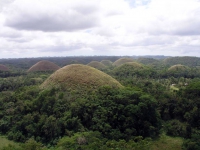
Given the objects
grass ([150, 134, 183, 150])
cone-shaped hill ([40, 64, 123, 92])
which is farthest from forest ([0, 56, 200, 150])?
cone-shaped hill ([40, 64, 123, 92])

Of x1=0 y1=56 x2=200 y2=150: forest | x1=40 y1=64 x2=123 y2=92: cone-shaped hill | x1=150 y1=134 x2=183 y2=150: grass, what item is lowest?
x1=150 y1=134 x2=183 y2=150: grass

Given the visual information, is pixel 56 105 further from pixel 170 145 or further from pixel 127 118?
pixel 170 145

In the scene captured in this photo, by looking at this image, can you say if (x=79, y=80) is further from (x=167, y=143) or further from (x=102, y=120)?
(x=167, y=143)

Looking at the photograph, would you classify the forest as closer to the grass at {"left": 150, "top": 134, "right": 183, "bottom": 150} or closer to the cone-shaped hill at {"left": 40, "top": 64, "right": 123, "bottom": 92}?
the grass at {"left": 150, "top": 134, "right": 183, "bottom": 150}

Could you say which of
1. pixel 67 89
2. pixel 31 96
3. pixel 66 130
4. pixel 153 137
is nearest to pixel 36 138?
pixel 66 130

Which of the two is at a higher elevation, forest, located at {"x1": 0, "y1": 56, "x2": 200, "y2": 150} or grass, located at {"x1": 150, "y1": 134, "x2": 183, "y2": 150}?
forest, located at {"x1": 0, "y1": 56, "x2": 200, "y2": 150}

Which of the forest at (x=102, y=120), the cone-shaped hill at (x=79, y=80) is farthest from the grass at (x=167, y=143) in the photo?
the cone-shaped hill at (x=79, y=80)

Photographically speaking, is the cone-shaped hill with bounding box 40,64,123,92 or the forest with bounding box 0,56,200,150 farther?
the cone-shaped hill with bounding box 40,64,123,92
